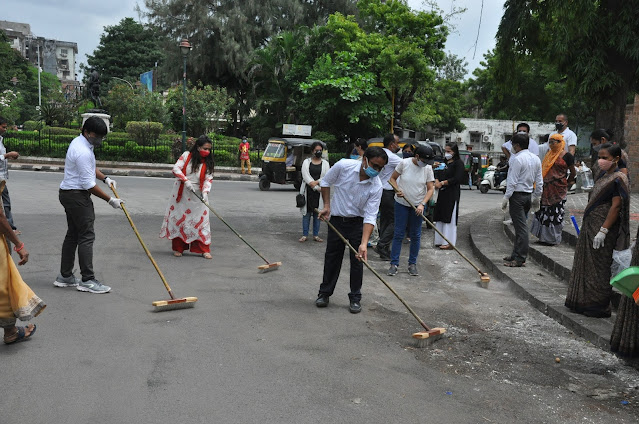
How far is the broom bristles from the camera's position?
5754 millimetres

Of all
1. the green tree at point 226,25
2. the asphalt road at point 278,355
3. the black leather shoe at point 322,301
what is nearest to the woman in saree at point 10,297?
the asphalt road at point 278,355

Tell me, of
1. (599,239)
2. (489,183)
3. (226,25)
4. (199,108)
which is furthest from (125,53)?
(599,239)

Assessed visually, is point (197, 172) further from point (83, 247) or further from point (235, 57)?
point (235, 57)

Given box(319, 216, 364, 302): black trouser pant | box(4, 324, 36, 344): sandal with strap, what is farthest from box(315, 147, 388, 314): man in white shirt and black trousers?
box(4, 324, 36, 344): sandal with strap

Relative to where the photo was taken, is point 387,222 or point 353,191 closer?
point 353,191

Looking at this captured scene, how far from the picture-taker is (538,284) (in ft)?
25.0

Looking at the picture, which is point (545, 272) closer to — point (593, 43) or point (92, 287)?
point (593, 43)

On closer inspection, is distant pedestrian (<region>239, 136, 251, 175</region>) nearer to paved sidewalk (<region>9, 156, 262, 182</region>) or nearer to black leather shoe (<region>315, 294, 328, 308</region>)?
paved sidewalk (<region>9, 156, 262, 182</region>)

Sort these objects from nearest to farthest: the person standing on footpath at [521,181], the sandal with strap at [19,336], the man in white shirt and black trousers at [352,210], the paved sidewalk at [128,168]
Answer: the sandal with strap at [19,336], the man in white shirt and black trousers at [352,210], the person standing on footpath at [521,181], the paved sidewalk at [128,168]

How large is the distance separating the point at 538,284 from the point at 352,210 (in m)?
2.88

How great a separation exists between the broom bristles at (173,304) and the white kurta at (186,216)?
8.64ft

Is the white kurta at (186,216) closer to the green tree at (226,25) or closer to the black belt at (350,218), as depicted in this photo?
the black belt at (350,218)

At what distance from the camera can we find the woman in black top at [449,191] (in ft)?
31.4

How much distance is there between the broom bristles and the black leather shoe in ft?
4.07
